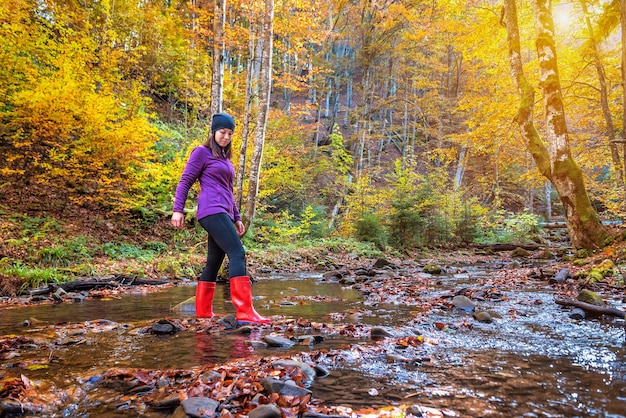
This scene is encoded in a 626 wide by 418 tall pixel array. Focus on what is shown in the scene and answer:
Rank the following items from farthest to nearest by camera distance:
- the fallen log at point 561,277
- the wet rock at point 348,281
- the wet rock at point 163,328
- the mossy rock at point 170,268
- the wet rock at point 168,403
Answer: the mossy rock at point 170,268, the wet rock at point 348,281, the fallen log at point 561,277, the wet rock at point 163,328, the wet rock at point 168,403

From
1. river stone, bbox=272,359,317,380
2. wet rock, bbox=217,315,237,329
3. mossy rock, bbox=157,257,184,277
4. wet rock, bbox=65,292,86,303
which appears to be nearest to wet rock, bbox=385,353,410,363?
river stone, bbox=272,359,317,380

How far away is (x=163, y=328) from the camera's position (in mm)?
3572

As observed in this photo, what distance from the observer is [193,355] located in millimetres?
2783

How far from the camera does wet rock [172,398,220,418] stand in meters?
1.70

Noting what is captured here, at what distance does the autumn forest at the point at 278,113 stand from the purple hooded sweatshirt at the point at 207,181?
496cm

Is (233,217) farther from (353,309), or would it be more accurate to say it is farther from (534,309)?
(534,309)

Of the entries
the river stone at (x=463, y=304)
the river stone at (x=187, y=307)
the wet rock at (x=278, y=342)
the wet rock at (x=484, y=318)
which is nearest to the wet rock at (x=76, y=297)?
the river stone at (x=187, y=307)

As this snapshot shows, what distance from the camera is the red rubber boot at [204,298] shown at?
4199 millimetres

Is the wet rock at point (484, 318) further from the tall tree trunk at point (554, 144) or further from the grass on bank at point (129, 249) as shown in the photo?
the grass on bank at point (129, 249)

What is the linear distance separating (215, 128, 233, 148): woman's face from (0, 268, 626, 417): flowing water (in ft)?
6.95

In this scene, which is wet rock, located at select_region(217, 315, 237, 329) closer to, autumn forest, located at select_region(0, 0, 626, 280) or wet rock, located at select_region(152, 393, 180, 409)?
wet rock, located at select_region(152, 393, 180, 409)

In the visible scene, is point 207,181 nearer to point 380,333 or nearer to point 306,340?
point 306,340

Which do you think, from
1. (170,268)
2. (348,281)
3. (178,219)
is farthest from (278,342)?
(170,268)

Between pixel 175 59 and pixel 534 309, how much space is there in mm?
20774
